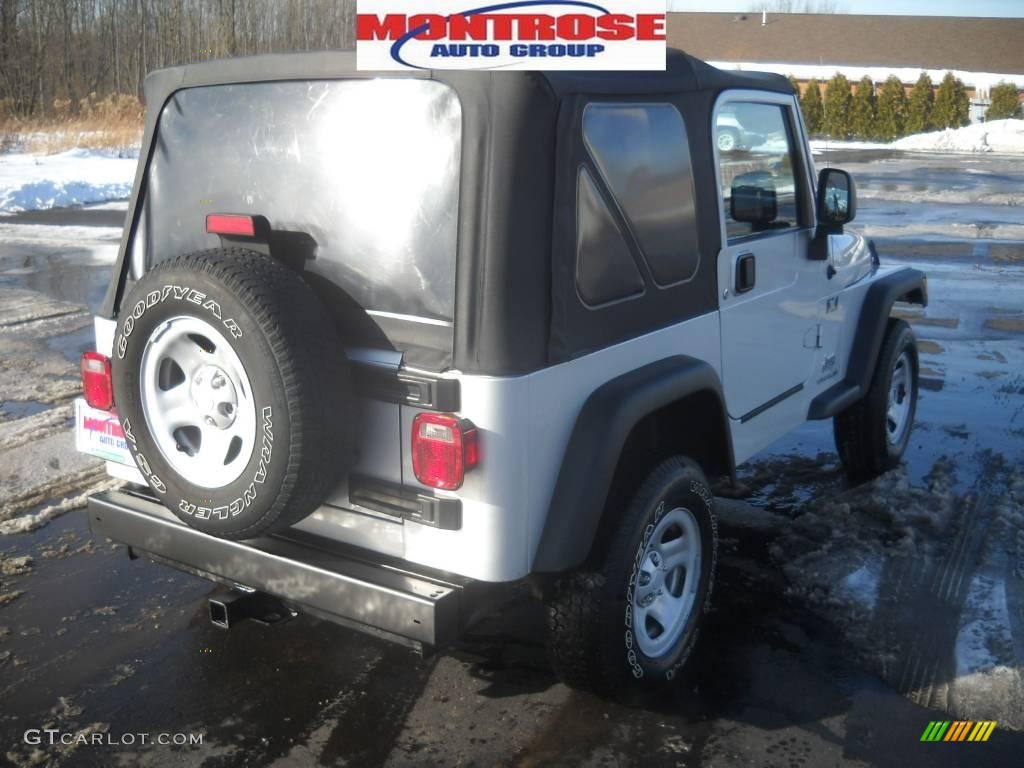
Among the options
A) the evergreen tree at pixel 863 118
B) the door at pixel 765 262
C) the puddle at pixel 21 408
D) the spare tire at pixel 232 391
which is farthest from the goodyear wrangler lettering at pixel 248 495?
the evergreen tree at pixel 863 118

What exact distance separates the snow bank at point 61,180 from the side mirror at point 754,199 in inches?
565

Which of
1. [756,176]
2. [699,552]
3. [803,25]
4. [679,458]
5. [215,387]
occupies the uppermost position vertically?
[803,25]

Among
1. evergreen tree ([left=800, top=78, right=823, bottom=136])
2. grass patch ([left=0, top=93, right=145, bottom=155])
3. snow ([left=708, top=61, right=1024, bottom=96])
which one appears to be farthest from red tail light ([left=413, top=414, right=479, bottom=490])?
snow ([left=708, top=61, right=1024, bottom=96])

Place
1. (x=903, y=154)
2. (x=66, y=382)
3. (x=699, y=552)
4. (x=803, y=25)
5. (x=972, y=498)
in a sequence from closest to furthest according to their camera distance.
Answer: (x=699, y=552)
(x=972, y=498)
(x=66, y=382)
(x=903, y=154)
(x=803, y=25)

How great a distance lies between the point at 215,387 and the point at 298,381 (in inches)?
15.5

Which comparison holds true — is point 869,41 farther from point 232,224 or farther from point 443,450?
point 443,450

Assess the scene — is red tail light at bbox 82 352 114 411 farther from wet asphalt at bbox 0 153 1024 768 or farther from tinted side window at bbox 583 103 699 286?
tinted side window at bbox 583 103 699 286

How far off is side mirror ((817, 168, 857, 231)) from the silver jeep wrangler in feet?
3.23

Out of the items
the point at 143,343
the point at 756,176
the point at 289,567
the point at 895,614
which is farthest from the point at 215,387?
the point at 895,614

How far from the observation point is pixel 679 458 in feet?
11.3

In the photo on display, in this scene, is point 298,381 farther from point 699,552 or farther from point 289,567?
point 699,552

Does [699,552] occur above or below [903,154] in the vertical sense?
below

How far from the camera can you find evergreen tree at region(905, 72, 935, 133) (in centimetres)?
4325

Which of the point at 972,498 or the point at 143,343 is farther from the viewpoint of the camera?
the point at 972,498
